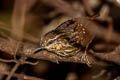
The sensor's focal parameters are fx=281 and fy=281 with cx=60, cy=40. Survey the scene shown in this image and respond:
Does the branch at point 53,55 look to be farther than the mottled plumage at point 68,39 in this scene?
No

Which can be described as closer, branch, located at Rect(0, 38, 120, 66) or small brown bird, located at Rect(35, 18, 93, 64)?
branch, located at Rect(0, 38, 120, 66)

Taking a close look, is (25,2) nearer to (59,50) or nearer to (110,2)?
(59,50)

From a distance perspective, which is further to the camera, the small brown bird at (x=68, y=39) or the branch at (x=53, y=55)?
the small brown bird at (x=68, y=39)

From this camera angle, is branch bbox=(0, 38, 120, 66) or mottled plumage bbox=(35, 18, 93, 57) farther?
mottled plumage bbox=(35, 18, 93, 57)

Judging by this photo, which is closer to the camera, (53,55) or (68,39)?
(53,55)

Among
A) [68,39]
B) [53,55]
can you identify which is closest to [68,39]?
[68,39]

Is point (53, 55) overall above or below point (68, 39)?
below

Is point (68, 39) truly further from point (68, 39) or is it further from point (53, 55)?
point (53, 55)

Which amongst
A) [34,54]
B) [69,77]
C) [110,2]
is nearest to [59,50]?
[34,54]
